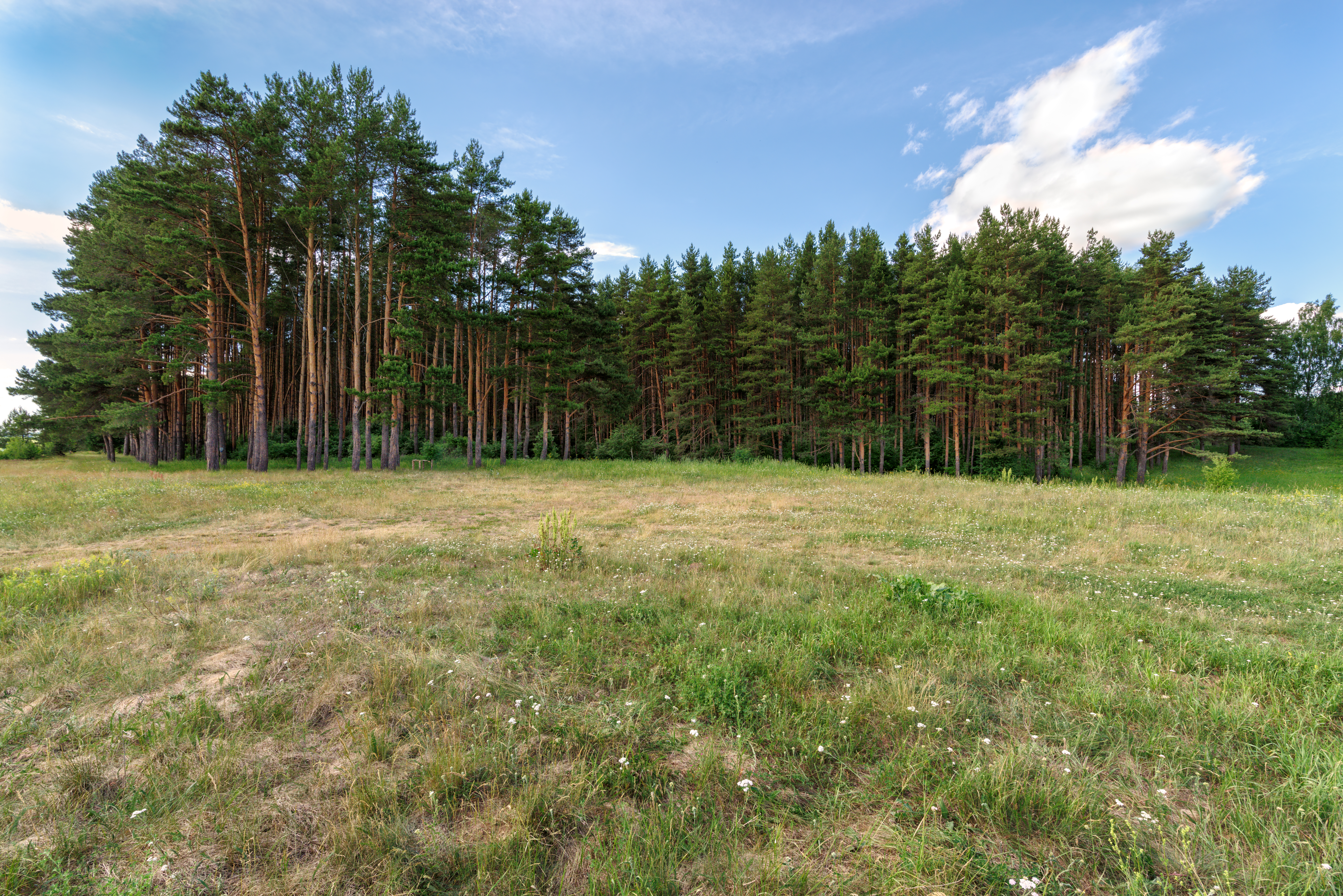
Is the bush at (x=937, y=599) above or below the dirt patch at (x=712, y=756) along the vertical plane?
above

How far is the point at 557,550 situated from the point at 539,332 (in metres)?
24.6

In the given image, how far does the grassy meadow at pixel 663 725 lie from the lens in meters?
2.24

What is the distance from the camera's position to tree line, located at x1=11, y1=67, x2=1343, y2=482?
74.4 ft

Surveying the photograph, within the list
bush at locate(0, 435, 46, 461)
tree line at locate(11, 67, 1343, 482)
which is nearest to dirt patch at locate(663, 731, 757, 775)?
tree line at locate(11, 67, 1343, 482)

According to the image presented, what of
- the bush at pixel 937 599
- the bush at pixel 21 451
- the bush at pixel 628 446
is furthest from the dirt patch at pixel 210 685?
the bush at pixel 21 451

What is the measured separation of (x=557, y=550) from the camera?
25.6 ft

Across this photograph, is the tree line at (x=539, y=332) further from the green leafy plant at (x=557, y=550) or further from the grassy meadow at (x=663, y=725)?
the grassy meadow at (x=663, y=725)

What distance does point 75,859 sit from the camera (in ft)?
7.34

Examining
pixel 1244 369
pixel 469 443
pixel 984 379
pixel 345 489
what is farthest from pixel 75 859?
pixel 1244 369

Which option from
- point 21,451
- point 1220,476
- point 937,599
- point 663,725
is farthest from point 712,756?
point 21,451

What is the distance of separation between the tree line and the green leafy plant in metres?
18.9

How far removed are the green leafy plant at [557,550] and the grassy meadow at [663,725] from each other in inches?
2.7

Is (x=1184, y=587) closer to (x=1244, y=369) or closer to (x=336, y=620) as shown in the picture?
(x=336, y=620)

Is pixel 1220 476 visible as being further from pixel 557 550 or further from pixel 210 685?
pixel 210 685
